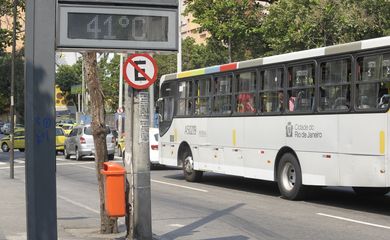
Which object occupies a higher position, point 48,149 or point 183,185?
point 48,149

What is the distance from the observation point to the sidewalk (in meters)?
9.24

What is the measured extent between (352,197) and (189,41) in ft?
138

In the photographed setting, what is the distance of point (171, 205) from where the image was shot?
13.2 meters

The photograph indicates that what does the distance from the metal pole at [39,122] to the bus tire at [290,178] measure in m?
8.63

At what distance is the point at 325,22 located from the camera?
24.0 meters

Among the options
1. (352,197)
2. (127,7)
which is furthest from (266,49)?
(127,7)

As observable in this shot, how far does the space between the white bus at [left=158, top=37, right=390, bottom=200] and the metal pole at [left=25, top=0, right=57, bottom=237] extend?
723cm

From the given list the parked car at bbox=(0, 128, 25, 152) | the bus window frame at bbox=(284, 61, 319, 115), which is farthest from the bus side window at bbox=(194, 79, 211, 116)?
the parked car at bbox=(0, 128, 25, 152)

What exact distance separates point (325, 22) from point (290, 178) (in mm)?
11674

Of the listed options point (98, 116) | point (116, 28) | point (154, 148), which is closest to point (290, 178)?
point (98, 116)

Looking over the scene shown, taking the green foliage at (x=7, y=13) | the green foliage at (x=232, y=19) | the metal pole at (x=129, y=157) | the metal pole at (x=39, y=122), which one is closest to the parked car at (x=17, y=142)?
the green foliage at (x=7, y=13)

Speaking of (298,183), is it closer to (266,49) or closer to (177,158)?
(177,158)

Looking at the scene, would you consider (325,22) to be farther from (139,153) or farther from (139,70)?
(139,153)

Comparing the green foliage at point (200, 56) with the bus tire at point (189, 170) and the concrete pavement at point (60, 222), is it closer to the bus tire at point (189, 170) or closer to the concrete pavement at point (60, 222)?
the bus tire at point (189, 170)
